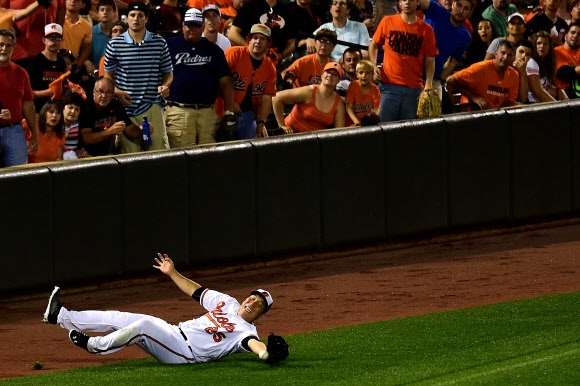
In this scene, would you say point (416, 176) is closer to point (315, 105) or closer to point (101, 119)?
point (315, 105)

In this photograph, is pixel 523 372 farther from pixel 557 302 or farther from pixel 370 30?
pixel 370 30

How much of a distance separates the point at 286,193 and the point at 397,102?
2.09 m

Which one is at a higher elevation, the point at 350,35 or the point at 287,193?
the point at 350,35

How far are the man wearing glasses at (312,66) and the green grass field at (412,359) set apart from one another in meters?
4.45

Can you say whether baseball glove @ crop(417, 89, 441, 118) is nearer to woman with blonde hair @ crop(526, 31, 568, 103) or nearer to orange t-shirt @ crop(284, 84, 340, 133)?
orange t-shirt @ crop(284, 84, 340, 133)

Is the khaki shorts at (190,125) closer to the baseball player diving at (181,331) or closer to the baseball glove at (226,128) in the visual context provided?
the baseball glove at (226,128)

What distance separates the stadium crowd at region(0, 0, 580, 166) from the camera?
505 inches

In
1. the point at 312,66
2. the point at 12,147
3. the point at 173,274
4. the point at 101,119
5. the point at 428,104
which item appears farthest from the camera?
the point at 312,66

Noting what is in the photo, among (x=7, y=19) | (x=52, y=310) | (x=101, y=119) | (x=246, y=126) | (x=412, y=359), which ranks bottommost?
(x=412, y=359)

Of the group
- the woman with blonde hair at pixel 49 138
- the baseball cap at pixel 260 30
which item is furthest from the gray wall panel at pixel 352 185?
the woman with blonde hair at pixel 49 138

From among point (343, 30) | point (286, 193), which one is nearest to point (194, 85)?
point (286, 193)

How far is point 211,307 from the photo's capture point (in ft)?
31.7

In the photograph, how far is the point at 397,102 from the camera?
48.6 ft

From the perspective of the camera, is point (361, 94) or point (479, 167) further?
point (479, 167)
